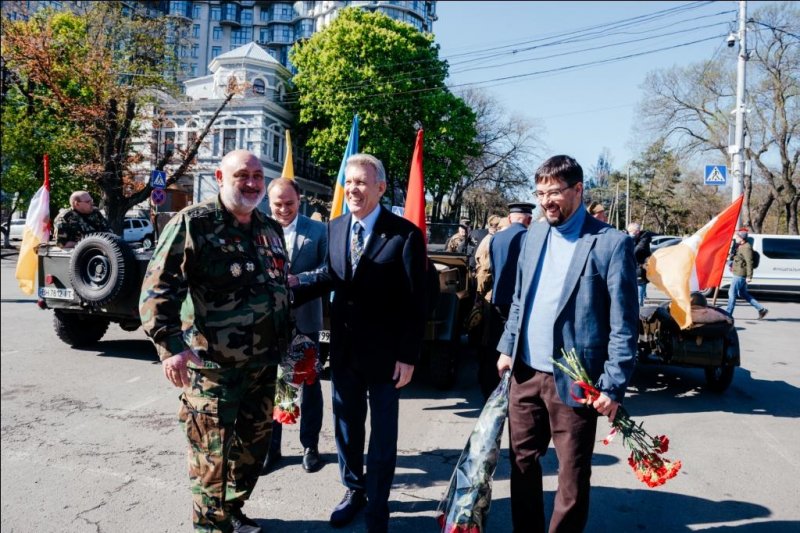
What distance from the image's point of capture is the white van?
16453 millimetres

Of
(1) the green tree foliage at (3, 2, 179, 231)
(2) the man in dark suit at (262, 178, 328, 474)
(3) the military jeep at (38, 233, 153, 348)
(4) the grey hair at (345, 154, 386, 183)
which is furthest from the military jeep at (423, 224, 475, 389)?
(1) the green tree foliage at (3, 2, 179, 231)

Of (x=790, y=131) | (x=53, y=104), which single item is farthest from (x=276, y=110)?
(x=790, y=131)

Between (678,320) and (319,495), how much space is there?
406 cm

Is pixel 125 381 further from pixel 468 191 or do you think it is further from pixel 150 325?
pixel 468 191

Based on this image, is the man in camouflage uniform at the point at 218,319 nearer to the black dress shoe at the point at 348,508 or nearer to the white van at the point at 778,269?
the black dress shoe at the point at 348,508

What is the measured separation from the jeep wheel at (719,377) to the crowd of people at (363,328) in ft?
13.3

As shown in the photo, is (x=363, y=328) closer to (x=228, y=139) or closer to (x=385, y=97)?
(x=385, y=97)

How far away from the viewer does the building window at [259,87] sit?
28.0m

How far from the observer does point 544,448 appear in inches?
109

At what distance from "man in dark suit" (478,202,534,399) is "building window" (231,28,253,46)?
81.7 m

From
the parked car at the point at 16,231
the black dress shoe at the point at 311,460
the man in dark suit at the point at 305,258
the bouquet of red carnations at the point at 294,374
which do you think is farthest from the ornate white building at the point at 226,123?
the bouquet of red carnations at the point at 294,374

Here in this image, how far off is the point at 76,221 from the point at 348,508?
20.2ft

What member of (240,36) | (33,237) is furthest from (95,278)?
(240,36)

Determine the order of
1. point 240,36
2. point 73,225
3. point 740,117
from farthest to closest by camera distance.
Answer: point 240,36, point 740,117, point 73,225
